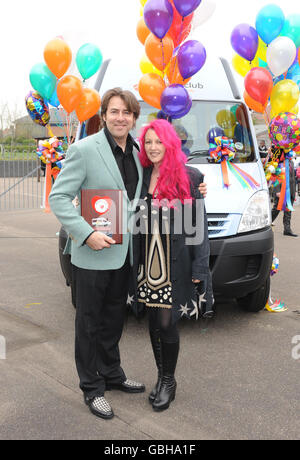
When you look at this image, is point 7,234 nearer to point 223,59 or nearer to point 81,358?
point 223,59

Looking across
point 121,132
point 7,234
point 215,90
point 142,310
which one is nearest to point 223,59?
point 215,90

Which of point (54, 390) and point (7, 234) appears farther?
point (7, 234)

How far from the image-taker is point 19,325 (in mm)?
4207

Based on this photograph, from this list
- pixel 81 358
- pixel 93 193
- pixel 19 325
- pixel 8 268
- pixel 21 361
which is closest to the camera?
pixel 93 193

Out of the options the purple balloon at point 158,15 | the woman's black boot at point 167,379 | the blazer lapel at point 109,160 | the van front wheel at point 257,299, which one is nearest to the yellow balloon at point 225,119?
the purple balloon at point 158,15

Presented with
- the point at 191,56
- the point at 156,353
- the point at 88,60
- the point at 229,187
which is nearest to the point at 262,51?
the point at 191,56

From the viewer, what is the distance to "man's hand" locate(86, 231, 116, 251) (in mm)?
2568

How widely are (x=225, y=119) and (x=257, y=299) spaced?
194 centimetres

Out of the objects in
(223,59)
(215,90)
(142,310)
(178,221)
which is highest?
(223,59)

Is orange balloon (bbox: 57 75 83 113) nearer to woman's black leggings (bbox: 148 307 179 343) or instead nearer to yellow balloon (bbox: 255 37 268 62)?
yellow balloon (bbox: 255 37 268 62)

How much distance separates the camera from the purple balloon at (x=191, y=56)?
4227 mm

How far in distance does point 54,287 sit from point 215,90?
2.94 meters

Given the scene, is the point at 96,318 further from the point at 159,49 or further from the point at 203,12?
the point at 203,12

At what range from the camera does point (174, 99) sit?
4125mm
